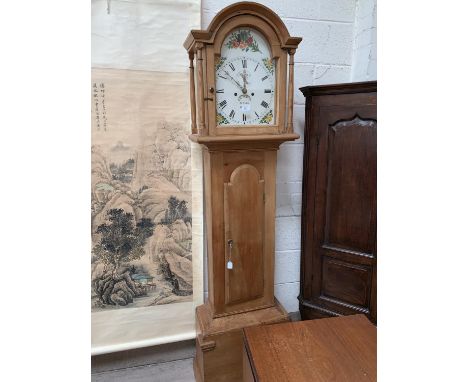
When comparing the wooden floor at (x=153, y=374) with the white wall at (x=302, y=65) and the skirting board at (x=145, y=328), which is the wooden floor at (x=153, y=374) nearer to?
the skirting board at (x=145, y=328)

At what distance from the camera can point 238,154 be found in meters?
1.27

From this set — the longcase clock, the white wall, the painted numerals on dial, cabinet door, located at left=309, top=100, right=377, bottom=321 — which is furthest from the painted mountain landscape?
cabinet door, located at left=309, top=100, right=377, bottom=321

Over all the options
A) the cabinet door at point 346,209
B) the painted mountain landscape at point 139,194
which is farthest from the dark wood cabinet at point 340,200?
the painted mountain landscape at point 139,194

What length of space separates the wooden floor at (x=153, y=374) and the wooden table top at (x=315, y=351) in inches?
26.3

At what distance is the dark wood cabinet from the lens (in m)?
1.33

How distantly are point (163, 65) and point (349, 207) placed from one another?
0.94 metres

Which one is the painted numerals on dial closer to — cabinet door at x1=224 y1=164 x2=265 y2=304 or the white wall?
cabinet door at x1=224 y1=164 x2=265 y2=304

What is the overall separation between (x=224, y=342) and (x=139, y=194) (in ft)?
2.24

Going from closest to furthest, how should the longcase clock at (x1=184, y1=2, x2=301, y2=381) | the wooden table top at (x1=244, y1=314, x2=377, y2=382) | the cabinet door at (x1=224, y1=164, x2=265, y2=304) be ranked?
1. the wooden table top at (x1=244, y1=314, x2=377, y2=382)
2. the longcase clock at (x1=184, y1=2, x2=301, y2=381)
3. the cabinet door at (x1=224, y1=164, x2=265, y2=304)

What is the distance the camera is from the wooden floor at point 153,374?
151 centimetres

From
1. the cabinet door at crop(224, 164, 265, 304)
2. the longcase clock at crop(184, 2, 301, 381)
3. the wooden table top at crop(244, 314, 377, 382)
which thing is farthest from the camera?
the cabinet door at crop(224, 164, 265, 304)

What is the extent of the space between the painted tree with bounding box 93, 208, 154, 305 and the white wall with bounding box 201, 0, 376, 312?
0.64 m

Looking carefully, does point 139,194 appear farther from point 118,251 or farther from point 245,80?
point 245,80

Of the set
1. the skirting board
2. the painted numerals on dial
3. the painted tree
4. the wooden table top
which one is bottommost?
the skirting board
